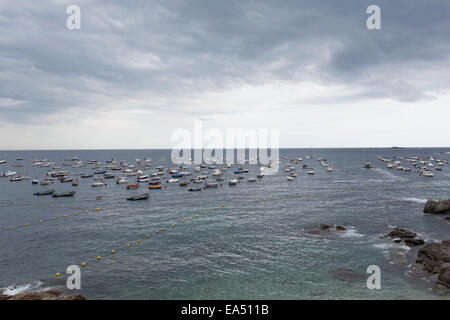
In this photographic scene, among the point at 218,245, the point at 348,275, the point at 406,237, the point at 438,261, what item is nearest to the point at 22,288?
the point at 218,245

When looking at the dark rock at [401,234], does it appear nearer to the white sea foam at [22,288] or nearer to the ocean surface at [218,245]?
the ocean surface at [218,245]

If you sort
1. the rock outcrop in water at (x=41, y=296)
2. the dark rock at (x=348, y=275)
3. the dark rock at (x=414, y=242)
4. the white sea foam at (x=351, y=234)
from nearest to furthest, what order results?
the rock outcrop in water at (x=41, y=296) < the dark rock at (x=348, y=275) < the dark rock at (x=414, y=242) < the white sea foam at (x=351, y=234)

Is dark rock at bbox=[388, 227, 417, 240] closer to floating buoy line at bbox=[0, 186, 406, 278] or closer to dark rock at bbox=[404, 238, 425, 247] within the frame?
dark rock at bbox=[404, 238, 425, 247]

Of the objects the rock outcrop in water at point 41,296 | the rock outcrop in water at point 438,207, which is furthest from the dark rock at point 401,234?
the rock outcrop in water at point 41,296

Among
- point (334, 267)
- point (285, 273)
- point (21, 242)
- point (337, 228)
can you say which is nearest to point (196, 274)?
point (285, 273)

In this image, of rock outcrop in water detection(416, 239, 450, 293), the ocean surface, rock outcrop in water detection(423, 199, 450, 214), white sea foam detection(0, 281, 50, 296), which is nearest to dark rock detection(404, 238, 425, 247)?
the ocean surface
